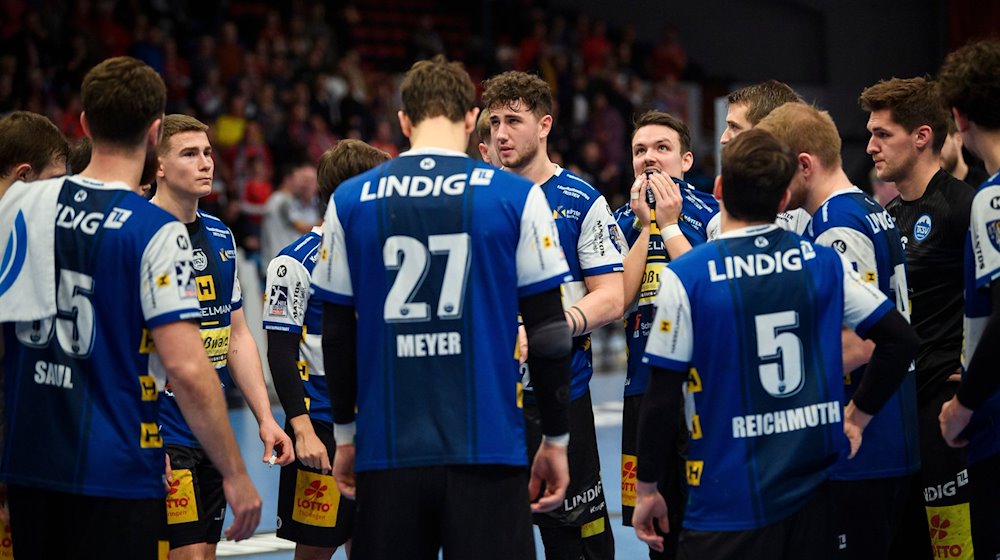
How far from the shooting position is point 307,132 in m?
17.5

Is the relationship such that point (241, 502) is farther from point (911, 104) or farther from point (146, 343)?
point (911, 104)

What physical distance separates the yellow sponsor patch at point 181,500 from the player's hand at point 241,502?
1492mm

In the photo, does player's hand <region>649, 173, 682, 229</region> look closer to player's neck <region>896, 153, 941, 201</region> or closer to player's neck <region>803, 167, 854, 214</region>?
player's neck <region>803, 167, 854, 214</region>

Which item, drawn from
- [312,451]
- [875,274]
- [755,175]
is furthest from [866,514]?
[312,451]

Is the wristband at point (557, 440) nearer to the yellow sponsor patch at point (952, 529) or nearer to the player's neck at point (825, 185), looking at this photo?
the player's neck at point (825, 185)

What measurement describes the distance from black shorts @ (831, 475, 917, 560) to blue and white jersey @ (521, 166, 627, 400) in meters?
1.52

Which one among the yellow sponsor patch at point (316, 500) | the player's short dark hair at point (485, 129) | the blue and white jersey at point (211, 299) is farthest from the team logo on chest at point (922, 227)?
the blue and white jersey at point (211, 299)

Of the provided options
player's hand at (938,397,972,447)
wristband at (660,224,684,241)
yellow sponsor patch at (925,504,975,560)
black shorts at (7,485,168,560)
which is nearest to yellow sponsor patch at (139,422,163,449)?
black shorts at (7,485,168,560)

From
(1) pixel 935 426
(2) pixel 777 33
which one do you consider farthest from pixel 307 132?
(1) pixel 935 426

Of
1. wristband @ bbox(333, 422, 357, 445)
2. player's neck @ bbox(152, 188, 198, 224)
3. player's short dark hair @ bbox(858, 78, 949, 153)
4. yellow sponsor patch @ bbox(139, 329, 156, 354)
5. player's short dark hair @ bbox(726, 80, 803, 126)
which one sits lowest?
wristband @ bbox(333, 422, 357, 445)

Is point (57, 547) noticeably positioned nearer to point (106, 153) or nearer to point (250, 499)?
point (250, 499)

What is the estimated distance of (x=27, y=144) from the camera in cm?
482

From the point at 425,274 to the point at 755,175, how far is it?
3.69 feet

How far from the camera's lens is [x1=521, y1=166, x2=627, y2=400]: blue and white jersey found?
5.65m
